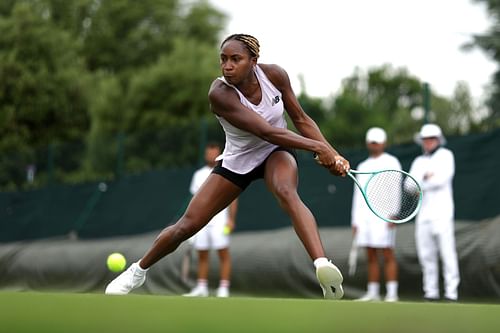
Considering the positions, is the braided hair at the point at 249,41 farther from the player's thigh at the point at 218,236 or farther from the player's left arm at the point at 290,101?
the player's thigh at the point at 218,236

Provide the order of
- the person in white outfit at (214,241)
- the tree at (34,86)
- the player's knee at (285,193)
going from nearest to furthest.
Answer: the player's knee at (285,193) < the person in white outfit at (214,241) < the tree at (34,86)

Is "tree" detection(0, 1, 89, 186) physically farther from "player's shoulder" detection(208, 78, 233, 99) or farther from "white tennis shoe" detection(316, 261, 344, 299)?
"white tennis shoe" detection(316, 261, 344, 299)

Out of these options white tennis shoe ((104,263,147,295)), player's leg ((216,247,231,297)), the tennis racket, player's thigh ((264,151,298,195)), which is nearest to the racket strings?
the tennis racket

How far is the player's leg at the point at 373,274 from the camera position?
435 inches

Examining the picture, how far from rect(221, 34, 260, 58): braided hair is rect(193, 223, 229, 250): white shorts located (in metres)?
5.83

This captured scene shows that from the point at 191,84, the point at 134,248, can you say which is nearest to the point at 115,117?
the point at 191,84

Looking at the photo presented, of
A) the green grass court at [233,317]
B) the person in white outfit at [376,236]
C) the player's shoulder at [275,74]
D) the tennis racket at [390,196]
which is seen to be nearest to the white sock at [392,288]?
the person in white outfit at [376,236]

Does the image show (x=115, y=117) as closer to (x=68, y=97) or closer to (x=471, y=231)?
(x=68, y=97)

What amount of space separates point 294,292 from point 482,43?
9444mm

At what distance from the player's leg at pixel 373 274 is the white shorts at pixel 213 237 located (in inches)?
72.7

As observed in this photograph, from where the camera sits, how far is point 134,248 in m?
14.4

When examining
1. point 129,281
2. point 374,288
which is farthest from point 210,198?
point 374,288

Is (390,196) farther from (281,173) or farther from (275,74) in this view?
(275,74)

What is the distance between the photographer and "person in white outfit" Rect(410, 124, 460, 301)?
10.6 metres
